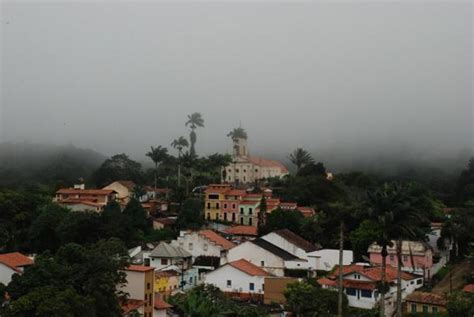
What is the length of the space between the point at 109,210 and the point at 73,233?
5.05 meters

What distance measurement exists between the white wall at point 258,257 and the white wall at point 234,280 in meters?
3.94

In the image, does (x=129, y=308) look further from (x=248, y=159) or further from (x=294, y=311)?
(x=248, y=159)

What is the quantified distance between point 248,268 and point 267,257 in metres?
3.58

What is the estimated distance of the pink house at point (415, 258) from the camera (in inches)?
1948

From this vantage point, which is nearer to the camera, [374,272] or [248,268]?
[374,272]

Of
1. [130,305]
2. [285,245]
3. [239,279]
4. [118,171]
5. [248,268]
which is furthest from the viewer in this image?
[118,171]

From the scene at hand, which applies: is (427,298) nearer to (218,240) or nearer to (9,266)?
(218,240)

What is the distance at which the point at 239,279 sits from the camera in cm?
4841

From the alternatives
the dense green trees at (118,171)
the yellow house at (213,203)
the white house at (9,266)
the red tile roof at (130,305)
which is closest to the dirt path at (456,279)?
the red tile roof at (130,305)

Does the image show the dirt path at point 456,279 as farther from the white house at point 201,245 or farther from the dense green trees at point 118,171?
the dense green trees at point 118,171

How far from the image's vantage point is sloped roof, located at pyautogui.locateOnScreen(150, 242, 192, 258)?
52406 millimetres

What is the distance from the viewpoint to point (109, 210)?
59.8 m

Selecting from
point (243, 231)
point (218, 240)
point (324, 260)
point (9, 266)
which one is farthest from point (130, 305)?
point (243, 231)

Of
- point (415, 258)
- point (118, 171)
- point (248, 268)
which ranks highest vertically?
point (118, 171)
